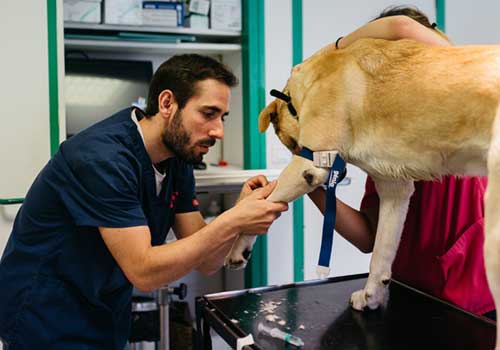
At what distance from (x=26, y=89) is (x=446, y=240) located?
1.27 meters

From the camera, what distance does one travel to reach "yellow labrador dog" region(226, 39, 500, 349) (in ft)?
2.34

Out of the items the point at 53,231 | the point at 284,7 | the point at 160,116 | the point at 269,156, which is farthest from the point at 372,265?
the point at 284,7

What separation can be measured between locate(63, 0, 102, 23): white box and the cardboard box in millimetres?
177

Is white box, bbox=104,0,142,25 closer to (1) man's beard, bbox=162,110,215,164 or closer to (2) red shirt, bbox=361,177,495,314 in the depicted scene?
(1) man's beard, bbox=162,110,215,164

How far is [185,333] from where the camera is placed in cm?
204

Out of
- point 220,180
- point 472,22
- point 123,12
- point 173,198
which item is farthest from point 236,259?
point 472,22

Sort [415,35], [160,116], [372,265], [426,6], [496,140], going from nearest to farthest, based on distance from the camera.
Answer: [496,140] → [415,35] → [372,265] → [160,116] → [426,6]

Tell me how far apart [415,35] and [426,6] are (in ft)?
5.05

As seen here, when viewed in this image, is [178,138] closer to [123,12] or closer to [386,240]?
[386,240]

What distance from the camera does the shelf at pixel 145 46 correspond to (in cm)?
203

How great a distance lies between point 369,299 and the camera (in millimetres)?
1068

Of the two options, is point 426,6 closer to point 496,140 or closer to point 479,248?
point 479,248

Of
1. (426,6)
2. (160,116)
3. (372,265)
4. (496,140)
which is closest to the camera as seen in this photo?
(496,140)

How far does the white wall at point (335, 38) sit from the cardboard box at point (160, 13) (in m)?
0.52
